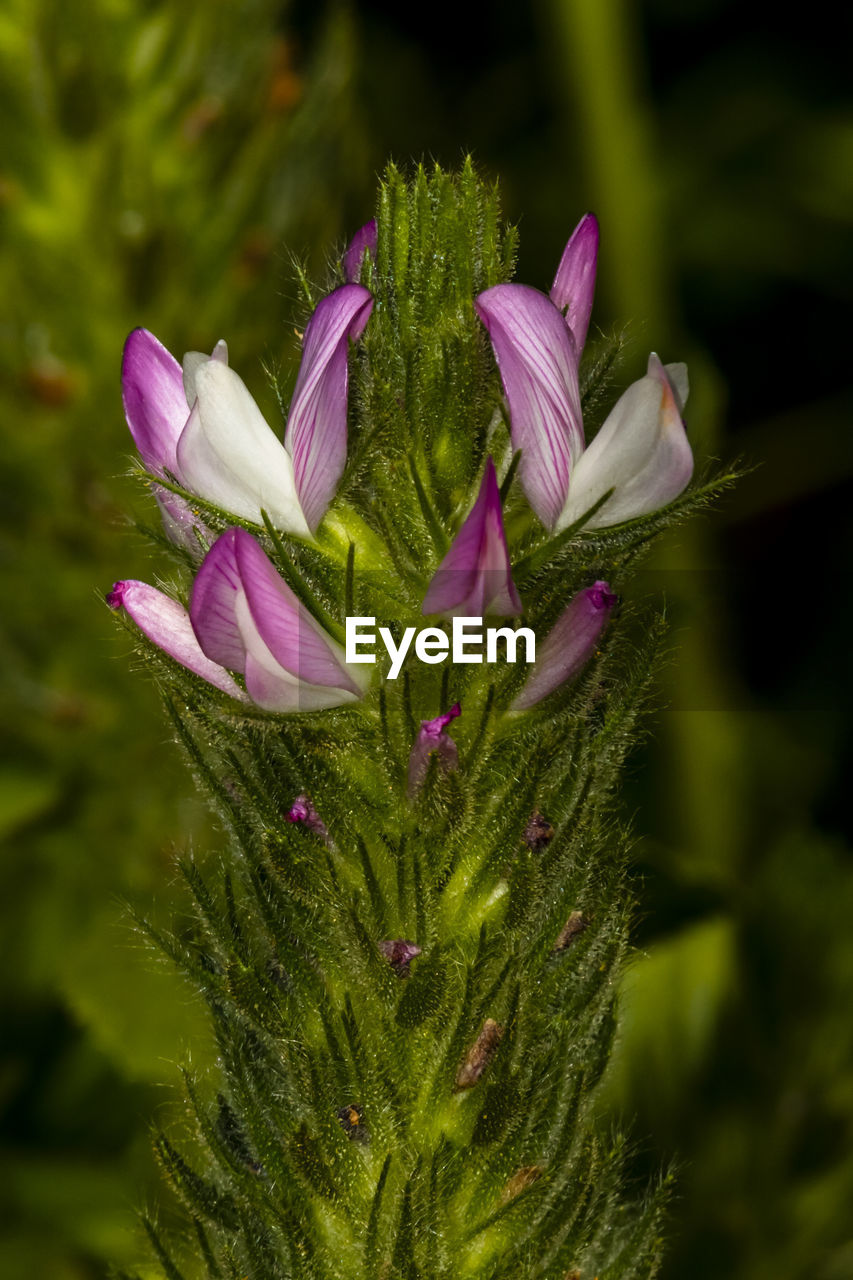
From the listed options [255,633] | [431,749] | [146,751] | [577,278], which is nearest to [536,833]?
[431,749]

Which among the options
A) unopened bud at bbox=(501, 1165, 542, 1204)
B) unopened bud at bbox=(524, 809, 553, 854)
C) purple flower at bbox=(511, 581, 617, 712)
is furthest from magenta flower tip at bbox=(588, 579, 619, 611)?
unopened bud at bbox=(501, 1165, 542, 1204)

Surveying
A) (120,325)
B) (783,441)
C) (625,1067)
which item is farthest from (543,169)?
(625,1067)

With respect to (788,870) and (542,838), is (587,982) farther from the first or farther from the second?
(788,870)

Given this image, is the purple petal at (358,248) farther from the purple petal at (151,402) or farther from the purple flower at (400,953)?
the purple flower at (400,953)

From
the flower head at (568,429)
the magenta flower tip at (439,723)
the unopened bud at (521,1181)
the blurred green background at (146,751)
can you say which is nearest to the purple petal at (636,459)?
the flower head at (568,429)

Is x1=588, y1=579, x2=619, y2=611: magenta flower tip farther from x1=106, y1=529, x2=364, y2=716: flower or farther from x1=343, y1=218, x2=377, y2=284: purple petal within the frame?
x1=343, y1=218, x2=377, y2=284: purple petal
